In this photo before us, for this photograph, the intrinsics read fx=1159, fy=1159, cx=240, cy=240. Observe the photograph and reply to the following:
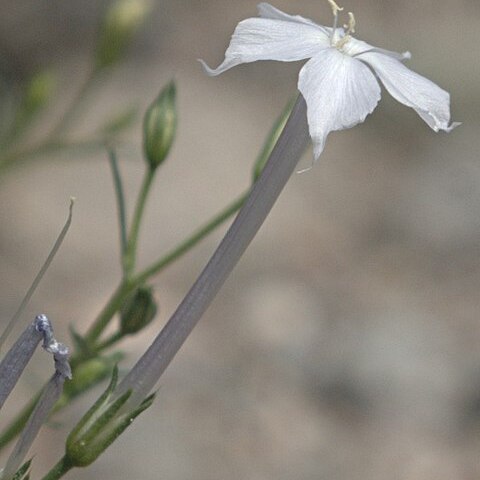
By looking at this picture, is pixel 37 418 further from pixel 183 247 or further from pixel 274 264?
pixel 274 264

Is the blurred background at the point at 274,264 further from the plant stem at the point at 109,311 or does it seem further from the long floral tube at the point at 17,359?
the long floral tube at the point at 17,359

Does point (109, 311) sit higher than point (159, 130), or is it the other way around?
point (159, 130)

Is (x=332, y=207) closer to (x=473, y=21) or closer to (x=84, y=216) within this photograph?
(x=84, y=216)

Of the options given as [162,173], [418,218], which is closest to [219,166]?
[162,173]

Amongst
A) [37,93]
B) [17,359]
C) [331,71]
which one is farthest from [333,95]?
[37,93]

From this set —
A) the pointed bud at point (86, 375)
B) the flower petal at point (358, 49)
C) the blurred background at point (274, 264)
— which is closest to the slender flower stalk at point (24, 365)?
the pointed bud at point (86, 375)

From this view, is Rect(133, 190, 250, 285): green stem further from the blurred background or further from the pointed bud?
the blurred background
